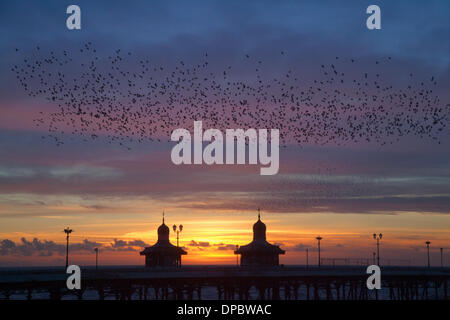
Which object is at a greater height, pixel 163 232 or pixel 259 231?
pixel 259 231

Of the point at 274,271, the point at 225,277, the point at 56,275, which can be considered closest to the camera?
the point at 56,275

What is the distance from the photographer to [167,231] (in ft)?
346

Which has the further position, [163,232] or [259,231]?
[163,232]

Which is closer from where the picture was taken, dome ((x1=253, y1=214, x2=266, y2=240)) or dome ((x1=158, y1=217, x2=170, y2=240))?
dome ((x1=253, y1=214, x2=266, y2=240))

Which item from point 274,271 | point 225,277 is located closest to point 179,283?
point 225,277

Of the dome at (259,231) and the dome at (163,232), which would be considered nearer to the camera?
the dome at (259,231)
